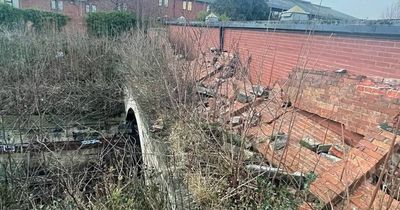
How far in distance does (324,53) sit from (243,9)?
46.2ft

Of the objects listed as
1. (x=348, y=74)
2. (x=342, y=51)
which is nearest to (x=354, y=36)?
(x=342, y=51)

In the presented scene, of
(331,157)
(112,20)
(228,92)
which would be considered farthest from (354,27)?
(112,20)

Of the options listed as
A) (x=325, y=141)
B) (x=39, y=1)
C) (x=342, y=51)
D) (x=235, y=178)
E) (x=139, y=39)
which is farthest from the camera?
(x=39, y=1)

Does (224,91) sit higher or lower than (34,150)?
higher

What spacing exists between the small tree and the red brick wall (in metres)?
11.1

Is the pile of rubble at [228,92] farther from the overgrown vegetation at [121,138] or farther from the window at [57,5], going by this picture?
the window at [57,5]

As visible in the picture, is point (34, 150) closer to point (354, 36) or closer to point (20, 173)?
point (20, 173)

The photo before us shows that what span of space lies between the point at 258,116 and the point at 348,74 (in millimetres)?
1448

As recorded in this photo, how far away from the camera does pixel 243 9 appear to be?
17734 mm

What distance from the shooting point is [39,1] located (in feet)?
79.0

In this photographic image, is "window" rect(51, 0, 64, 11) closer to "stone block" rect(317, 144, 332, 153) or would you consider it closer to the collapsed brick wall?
the collapsed brick wall

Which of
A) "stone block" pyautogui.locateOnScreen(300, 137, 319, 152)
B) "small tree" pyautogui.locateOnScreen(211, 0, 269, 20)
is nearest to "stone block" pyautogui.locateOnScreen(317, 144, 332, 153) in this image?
"stone block" pyautogui.locateOnScreen(300, 137, 319, 152)

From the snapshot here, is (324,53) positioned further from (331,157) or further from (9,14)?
(9,14)

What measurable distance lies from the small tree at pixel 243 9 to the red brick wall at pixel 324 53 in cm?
1113
